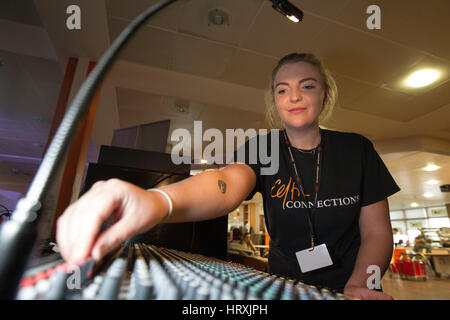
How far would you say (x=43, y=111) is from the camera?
5117mm

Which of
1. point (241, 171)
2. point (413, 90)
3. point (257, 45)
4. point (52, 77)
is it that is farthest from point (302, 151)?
point (52, 77)

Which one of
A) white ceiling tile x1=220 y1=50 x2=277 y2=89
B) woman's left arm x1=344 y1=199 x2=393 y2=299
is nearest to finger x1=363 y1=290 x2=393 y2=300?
woman's left arm x1=344 y1=199 x2=393 y2=299

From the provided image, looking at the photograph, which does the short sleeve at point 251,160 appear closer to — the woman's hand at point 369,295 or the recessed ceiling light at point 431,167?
the woman's hand at point 369,295

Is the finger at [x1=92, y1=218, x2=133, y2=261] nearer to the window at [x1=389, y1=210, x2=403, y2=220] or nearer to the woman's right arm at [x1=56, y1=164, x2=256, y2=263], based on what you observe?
the woman's right arm at [x1=56, y1=164, x2=256, y2=263]

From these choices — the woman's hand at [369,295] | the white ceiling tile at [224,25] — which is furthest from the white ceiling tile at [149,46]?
the woman's hand at [369,295]

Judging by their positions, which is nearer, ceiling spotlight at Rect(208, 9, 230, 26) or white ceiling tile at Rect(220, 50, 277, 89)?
ceiling spotlight at Rect(208, 9, 230, 26)

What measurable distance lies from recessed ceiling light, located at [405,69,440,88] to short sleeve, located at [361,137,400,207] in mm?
3301

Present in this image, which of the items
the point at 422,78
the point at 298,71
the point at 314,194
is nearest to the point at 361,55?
the point at 422,78

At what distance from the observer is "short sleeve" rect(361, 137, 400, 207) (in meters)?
0.93

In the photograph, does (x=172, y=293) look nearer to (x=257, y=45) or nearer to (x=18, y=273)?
(x=18, y=273)

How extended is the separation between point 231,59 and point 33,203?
10.7 ft

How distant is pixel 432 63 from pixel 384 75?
0.53 metres

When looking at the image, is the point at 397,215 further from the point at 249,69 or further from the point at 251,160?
the point at 251,160

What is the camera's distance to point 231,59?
317 cm
